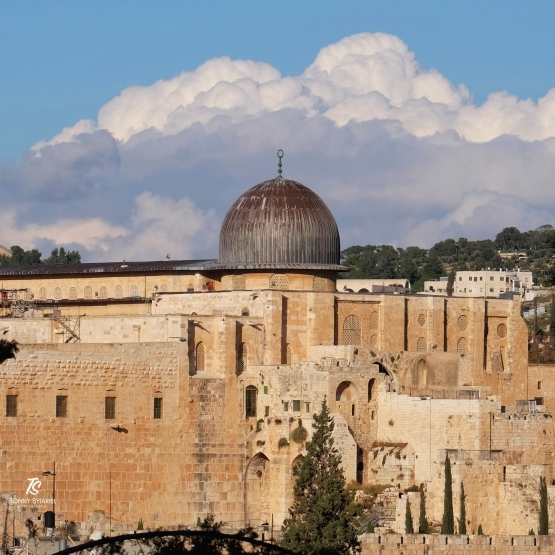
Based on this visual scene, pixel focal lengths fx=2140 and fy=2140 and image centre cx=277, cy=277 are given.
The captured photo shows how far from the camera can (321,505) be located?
202 feet

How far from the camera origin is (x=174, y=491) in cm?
→ 6775

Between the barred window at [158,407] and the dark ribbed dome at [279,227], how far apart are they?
777 centimetres

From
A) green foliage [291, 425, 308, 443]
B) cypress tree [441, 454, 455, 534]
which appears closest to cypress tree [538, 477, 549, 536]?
cypress tree [441, 454, 455, 534]

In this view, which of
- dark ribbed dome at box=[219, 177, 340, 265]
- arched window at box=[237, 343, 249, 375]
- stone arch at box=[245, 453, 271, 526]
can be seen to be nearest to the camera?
stone arch at box=[245, 453, 271, 526]

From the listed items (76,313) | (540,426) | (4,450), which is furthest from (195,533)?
(76,313)

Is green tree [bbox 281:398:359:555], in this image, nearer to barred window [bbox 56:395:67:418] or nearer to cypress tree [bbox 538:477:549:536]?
cypress tree [bbox 538:477:549:536]

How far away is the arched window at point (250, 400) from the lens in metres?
69.8

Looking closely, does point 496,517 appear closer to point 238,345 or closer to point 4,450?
point 238,345

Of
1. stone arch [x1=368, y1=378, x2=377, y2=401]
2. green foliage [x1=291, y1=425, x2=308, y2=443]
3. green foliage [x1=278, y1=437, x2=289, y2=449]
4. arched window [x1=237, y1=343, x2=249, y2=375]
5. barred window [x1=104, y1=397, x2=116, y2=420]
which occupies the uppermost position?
arched window [x1=237, y1=343, x2=249, y2=375]

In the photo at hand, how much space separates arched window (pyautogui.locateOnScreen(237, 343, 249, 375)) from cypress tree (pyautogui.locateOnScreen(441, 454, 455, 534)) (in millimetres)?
8069

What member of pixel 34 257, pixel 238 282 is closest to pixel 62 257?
pixel 34 257

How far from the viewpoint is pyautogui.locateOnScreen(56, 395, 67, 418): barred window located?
66.2 meters

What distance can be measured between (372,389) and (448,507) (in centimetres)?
663

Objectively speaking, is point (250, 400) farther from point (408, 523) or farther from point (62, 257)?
point (62, 257)
